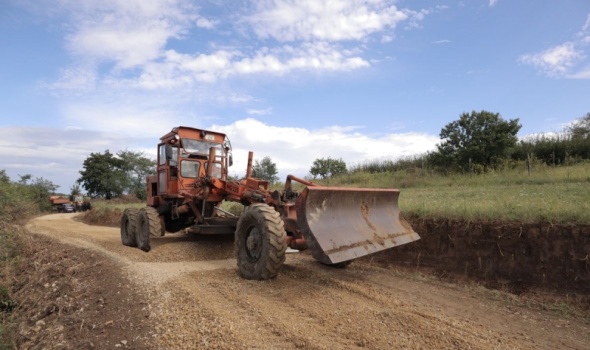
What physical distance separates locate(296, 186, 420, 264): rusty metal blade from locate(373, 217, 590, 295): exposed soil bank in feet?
2.92

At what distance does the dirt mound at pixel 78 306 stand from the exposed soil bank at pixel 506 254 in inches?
192

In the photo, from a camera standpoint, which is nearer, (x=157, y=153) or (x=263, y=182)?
(x=263, y=182)

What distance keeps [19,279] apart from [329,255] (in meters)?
7.53

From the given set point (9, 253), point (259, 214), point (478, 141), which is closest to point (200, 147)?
point (259, 214)

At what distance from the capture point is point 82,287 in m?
6.45

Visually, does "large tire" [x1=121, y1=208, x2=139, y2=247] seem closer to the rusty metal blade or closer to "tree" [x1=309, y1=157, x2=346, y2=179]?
the rusty metal blade

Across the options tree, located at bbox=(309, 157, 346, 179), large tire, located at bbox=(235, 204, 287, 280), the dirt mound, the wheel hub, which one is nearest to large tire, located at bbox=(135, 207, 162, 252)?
the dirt mound

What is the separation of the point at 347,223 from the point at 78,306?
410 centimetres

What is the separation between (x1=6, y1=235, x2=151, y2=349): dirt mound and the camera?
4441 millimetres

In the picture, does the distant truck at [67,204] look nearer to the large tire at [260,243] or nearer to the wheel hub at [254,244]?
the large tire at [260,243]

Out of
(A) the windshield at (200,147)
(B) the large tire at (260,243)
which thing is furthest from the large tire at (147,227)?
(B) the large tire at (260,243)

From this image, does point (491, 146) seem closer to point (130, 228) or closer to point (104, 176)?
point (130, 228)

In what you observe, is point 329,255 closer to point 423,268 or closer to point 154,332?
point 154,332

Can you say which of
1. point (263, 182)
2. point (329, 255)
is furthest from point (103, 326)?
point (263, 182)
